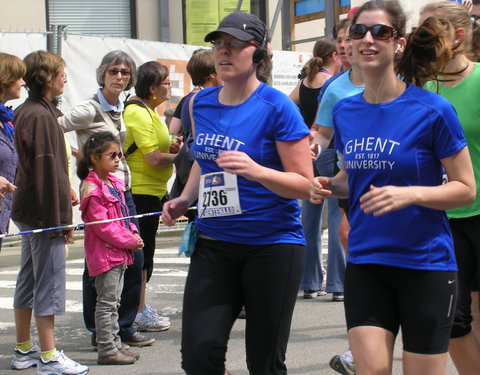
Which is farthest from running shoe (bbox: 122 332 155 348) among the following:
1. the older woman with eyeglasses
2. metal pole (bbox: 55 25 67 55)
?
metal pole (bbox: 55 25 67 55)

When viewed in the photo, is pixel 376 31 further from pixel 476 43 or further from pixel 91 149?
pixel 91 149

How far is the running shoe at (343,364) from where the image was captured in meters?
5.44

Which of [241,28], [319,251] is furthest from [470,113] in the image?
[319,251]

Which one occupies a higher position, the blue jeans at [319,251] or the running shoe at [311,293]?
the blue jeans at [319,251]

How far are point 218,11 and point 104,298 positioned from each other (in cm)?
1305

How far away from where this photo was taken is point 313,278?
7988mm

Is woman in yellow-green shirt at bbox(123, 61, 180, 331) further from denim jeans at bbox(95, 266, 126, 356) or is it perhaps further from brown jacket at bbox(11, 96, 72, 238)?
brown jacket at bbox(11, 96, 72, 238)

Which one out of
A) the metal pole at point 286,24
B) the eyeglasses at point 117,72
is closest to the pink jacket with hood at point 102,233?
the eyeglasses at point 117,72

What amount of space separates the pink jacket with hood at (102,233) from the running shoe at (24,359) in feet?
2.13

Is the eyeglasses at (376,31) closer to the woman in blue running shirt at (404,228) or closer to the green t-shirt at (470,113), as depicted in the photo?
the woman in blue running shirt at (404,228)

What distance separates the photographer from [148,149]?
21.9 ft

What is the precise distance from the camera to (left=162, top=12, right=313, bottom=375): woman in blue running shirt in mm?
3924

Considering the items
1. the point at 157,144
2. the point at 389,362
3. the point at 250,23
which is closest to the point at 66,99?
the point at 157,144

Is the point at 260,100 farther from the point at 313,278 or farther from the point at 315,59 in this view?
the point at 313,278
